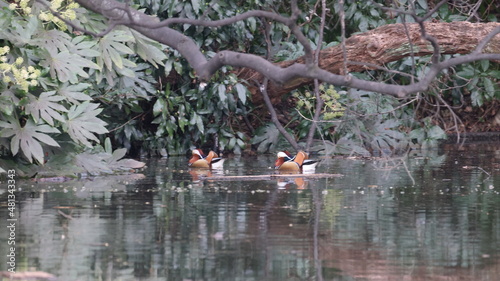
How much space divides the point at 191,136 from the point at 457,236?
9.50 metres

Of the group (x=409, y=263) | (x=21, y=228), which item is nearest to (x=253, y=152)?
(x=21, y=228)

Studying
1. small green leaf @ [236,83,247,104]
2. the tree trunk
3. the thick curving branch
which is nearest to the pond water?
the thick curving branch

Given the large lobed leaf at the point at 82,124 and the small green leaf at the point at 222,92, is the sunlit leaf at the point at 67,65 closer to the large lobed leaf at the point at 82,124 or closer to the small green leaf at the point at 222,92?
the large lobed leaf at the point at 82,124

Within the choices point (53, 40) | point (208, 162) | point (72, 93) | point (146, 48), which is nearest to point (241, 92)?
point (208, 162)

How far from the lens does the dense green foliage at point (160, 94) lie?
1073 centimetres

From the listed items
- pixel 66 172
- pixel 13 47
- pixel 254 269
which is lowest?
pixel 254 269

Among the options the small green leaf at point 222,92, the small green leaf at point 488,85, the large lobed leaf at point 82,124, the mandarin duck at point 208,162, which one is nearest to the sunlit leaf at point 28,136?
the large lobed leaf at point 82,124

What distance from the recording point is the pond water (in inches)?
228

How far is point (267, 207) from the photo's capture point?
28.3 feet

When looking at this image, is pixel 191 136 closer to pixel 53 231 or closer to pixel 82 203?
pixel 82 203

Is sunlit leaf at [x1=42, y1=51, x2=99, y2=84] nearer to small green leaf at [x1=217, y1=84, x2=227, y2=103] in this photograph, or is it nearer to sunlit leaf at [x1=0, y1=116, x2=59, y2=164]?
sunlit leaf at [x1=0, y1=116, x2=59, y2=164]

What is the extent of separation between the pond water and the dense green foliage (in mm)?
756

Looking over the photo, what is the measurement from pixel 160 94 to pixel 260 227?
8251 mm

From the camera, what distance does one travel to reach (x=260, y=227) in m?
7.39
